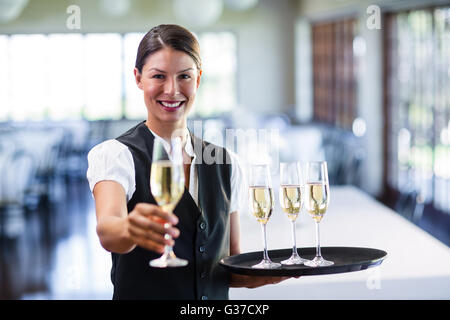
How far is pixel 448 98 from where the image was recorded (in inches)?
243

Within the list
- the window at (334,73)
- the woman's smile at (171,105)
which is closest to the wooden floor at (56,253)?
the woman's smile at (171,105)

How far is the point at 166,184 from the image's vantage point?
1106mm

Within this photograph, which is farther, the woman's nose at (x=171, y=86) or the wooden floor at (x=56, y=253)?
the wooden floor at (x=56, y=253)

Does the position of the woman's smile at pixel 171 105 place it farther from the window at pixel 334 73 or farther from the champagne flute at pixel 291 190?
the window at pixel 334 73

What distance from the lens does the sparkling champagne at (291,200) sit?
1.41 meters

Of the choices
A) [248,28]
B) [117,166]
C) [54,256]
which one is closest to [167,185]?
[117,166]

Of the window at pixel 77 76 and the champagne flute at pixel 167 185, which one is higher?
the window at pixel 77 76

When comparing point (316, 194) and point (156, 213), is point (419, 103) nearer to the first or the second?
point (316, 194)

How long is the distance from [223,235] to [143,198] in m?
0.21

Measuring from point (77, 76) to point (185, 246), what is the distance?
438 inches

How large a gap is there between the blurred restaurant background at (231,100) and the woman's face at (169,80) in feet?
0.73

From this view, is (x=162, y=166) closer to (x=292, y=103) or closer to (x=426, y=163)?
(x=426, y=163)

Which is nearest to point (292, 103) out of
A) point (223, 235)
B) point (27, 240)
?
point (27, 240)

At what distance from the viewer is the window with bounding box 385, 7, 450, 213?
6.30m
